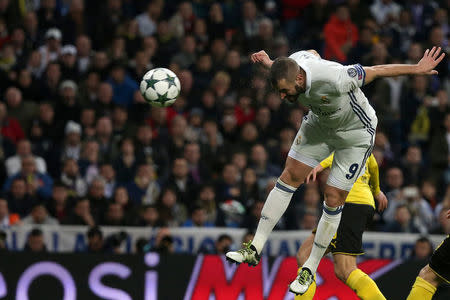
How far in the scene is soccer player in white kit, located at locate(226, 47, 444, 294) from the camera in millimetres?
8164

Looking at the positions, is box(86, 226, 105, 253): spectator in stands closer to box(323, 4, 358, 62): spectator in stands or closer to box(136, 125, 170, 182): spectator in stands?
box(136, 125, 170, 182): spectator in stands

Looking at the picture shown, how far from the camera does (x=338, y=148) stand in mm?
8766

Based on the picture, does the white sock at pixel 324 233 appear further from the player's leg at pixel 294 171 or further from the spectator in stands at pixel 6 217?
the spectator in stands at pixel 6 217

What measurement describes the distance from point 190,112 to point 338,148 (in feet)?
19.4

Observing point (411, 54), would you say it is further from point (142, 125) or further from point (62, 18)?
point (62, 18)

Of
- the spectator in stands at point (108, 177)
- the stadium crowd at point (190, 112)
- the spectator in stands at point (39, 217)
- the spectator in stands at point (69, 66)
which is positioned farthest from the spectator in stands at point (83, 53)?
the spectator in stands at point (39, 217)

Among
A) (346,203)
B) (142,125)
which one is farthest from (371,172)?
(142,125)

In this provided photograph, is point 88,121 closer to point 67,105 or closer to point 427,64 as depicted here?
point 67,105

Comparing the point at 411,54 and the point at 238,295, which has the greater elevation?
the point at 411,54

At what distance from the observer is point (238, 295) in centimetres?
1048

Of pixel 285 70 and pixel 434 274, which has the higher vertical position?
pixel 285 70

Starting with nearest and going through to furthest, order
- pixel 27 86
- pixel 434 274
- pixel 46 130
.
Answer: pixel 434 274 < pixel 46 130 < pixel 27 86

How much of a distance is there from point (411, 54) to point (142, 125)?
14.7 ft

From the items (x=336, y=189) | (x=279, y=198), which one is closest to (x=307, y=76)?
(x=336, y=189)
